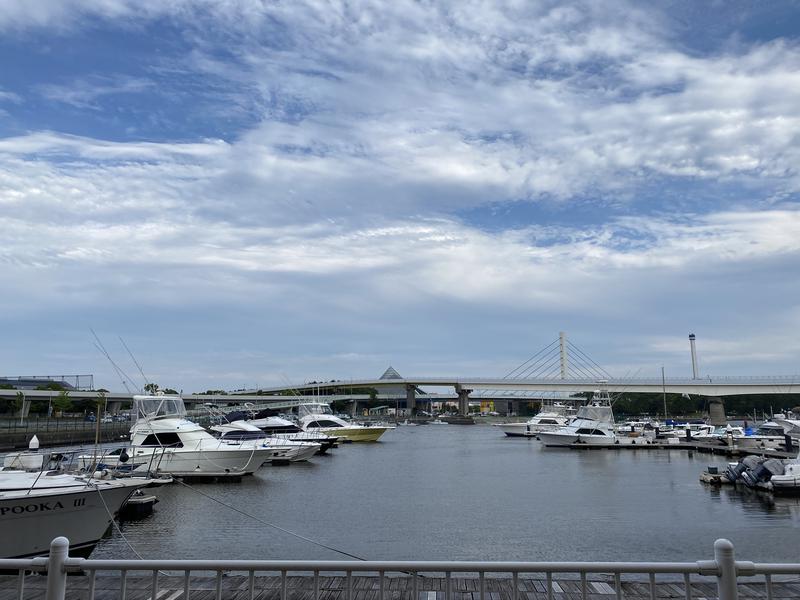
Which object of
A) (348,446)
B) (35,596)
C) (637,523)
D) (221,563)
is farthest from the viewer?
(348,446)

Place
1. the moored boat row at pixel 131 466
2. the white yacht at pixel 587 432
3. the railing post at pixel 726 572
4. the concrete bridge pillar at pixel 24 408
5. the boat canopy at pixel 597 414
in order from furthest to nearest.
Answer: the concrete bridge pillar at pixel 24 408
the boat canopy at pixel 597 414
the white yacht at pixel 587 432
the moored boat row at pixel 131 466
the railing post at pixel 726 572

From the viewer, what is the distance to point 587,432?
213ft

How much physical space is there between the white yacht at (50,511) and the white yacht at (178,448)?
17459 millimetres

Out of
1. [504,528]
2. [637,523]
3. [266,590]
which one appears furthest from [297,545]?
[637,523]

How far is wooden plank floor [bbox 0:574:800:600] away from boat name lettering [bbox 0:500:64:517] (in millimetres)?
4782

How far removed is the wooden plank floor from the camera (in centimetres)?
1019

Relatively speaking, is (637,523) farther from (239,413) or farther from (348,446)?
(239,413)

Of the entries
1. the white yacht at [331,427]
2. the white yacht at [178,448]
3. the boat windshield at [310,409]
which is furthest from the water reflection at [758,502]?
the boat windshield at [310,409]

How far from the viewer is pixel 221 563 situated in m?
6.41

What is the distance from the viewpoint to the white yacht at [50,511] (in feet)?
50.4

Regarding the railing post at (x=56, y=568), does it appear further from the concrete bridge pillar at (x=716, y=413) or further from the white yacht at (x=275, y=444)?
the concrete bridge pillar at (x=716, y=413)

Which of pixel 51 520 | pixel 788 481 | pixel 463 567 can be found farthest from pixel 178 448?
pixel 463 567

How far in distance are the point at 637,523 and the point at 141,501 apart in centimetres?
1932

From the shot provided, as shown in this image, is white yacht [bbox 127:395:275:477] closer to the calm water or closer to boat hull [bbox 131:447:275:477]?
boat hull [bbox 131:447:275:477]
